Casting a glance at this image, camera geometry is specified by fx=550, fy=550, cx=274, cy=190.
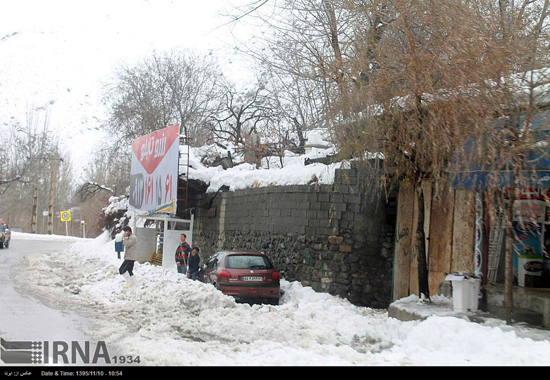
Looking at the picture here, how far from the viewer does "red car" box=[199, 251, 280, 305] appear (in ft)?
43.4

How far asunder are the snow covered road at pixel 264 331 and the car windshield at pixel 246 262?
1092mm

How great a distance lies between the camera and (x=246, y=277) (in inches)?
527

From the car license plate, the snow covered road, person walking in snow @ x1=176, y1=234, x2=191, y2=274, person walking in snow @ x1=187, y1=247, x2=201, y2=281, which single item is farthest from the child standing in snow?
the car license plate

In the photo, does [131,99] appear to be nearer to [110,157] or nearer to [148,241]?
[110,157]

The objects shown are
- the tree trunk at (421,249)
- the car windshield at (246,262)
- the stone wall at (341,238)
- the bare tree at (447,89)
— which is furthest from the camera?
the car windshield at (246,262)

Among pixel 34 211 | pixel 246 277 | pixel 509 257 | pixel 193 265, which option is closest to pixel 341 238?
pixel 246 277

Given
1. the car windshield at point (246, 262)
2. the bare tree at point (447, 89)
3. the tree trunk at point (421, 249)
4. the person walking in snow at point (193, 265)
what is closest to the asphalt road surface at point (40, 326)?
the car windshield at point (246, 262)

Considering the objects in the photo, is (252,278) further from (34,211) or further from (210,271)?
(34,211)

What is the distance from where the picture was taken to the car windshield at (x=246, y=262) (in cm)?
1362

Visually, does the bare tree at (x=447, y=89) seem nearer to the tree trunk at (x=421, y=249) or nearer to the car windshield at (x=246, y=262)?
the tree trunk at (x=421, y=249)

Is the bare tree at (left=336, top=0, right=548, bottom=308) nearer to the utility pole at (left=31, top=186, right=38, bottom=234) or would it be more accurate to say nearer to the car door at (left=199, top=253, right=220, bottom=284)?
the car door at (left=199, top=253, right=220, bottom=284)

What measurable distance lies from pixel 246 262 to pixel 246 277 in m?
0.49

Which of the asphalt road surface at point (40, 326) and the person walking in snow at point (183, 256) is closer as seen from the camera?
the asphalt road surface at point (40, 326)
